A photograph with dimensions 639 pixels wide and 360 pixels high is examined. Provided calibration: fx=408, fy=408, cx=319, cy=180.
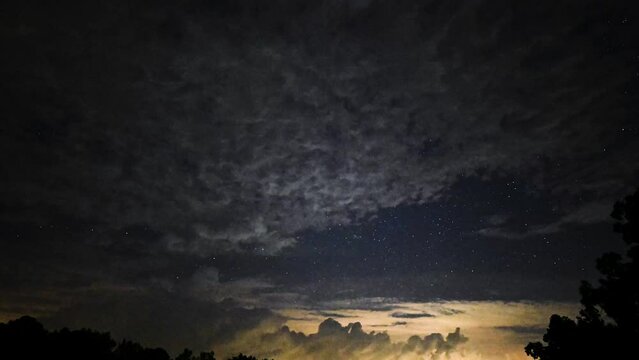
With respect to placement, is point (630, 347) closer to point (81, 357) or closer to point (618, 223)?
point (618, 223)

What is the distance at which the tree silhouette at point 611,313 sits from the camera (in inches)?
648

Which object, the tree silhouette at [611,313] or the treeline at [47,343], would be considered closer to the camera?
the tree silhouette at [611,313]

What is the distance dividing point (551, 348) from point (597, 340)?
2.20m

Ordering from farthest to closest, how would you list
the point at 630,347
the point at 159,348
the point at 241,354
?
the point at 241,354, the point at 159,348, the point at 630,347

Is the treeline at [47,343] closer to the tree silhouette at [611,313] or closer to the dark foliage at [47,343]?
the dark foliage at [47,343]

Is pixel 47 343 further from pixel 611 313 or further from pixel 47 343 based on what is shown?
pixel 611 313

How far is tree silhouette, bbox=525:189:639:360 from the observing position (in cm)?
1647

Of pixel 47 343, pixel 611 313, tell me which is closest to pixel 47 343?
pixel 47 343

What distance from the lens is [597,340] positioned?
1678 cm

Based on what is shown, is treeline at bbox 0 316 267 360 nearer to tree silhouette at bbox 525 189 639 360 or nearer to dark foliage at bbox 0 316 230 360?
dark foliage at bbox 0 316 230 360

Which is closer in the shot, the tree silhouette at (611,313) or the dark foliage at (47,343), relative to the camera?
the tree silhouette at (611,313)

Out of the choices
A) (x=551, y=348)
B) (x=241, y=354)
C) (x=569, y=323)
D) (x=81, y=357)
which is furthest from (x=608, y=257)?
(x=241, y=354)

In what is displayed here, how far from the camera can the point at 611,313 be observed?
17.4 meters

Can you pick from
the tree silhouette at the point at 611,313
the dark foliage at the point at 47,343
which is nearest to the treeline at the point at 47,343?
the dark foliage at the point at 47,343
